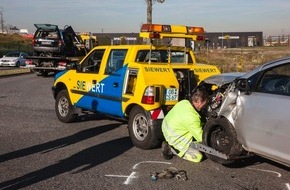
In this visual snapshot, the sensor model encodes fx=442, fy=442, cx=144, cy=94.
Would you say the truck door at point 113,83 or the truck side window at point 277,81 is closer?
the truck side window at point 277,81

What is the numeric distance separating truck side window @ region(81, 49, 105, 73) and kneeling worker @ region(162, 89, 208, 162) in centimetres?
284

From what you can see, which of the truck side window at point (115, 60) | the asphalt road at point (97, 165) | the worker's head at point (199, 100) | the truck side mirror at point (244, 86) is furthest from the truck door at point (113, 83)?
the truck side mirror at point (244, 86)

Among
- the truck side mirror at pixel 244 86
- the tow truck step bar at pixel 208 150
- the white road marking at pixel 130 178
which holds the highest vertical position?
the truck side mirror at pixel 244 86

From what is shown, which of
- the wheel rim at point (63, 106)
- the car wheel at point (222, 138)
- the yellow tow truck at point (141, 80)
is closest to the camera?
the car wheel at point (222, 138)

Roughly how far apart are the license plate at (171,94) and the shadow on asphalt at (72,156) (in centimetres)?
115

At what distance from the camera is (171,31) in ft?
27.8

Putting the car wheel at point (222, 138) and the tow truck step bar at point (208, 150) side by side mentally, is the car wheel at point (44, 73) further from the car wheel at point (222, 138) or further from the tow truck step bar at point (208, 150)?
the car wheel at point (222, 138)

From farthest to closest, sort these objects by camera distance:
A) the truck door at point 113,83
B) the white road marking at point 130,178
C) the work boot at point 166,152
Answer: the truck door at point 113,83 < the work boot at point 166,152 < the white road marking at point 130,178

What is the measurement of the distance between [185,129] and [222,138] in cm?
70

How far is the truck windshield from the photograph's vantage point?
8.63 meters

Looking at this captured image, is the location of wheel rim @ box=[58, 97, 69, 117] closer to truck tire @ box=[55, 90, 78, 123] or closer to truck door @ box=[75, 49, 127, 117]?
truck tire @ box=[55, 90, 78, 123]

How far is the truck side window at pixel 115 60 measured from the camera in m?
8.59

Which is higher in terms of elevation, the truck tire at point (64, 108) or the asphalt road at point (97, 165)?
the truck tire at point (64, 108)

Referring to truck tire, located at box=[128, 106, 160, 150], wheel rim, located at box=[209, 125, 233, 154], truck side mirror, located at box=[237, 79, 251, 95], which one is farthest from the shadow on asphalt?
truck side mirror, located at box=[237, 79, 251, 95]
